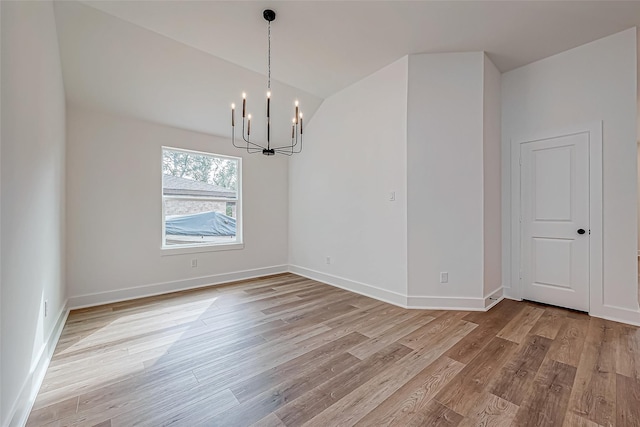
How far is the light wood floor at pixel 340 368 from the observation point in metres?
1.57

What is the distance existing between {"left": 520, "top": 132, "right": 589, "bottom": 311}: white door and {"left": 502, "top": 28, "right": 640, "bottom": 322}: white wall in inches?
7.1

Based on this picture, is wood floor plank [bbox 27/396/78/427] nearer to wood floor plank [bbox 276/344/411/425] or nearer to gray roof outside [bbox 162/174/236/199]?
wood floor plank [bbox 276/344/411/425]

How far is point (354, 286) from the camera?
3.91m

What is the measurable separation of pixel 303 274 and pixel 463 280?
2589 millimetres

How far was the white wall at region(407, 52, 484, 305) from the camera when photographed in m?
3.17

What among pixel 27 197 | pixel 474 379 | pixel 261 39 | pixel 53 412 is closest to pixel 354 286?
pixel 474 379

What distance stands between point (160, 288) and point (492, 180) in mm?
4626

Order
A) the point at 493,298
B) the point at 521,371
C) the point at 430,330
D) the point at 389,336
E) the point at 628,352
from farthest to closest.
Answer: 1. the point at 493,298
2. the point at 430,330
3. the point at 389,336
4. the point at 628,352
5. the point at 521,371

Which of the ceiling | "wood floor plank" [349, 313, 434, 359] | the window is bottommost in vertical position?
"wood floor plank" [349, 313, 434, 359]

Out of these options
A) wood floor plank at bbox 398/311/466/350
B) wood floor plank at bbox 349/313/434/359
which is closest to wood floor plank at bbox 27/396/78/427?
wood floor plank at bbox 349/313/434/359

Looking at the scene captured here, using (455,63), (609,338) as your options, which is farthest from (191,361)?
(455,63)

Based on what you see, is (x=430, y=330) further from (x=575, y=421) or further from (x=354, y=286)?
(x=354, y=286)

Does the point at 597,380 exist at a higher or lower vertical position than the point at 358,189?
lower

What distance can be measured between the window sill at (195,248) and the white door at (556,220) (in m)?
4.17
